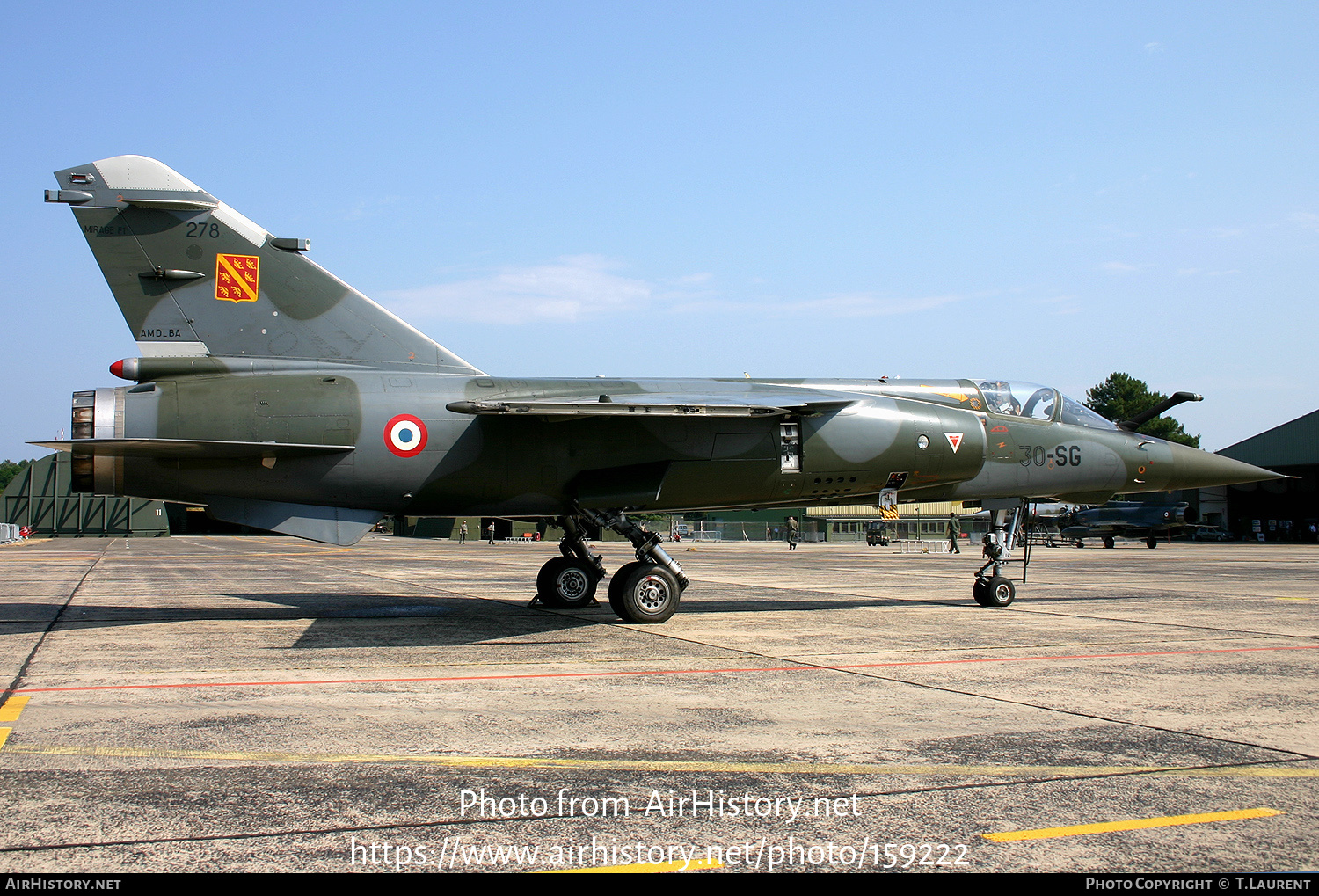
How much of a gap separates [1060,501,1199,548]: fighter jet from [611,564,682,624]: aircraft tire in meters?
43.0

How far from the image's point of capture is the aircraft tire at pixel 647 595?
1129 cm

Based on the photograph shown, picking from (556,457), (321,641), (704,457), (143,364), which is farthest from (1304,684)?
(143,364)

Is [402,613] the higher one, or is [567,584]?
[567,584]

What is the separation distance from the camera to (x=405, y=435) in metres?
10.9

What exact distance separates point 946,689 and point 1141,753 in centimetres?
209

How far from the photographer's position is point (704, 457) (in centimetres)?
1179

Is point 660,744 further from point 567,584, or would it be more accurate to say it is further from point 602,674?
point 567,584

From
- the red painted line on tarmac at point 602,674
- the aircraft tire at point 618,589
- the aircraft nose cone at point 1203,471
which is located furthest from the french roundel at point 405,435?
the aircraft nose cone at point 1203,471

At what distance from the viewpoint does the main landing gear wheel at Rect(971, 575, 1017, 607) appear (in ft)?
46.2

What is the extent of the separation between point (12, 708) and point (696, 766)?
Answer: 4.93 meters

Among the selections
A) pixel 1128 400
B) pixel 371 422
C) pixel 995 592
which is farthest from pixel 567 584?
pixel 1128 400

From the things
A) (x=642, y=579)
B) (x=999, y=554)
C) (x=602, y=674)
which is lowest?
(x=602, y=674)

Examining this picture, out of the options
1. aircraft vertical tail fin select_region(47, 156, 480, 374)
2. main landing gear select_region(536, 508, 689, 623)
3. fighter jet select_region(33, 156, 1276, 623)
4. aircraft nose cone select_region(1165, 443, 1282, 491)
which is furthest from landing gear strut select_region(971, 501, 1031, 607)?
aircraft vertical tail fin select_region(47, 156, 480, 374)

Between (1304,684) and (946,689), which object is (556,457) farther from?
(1304,684)
